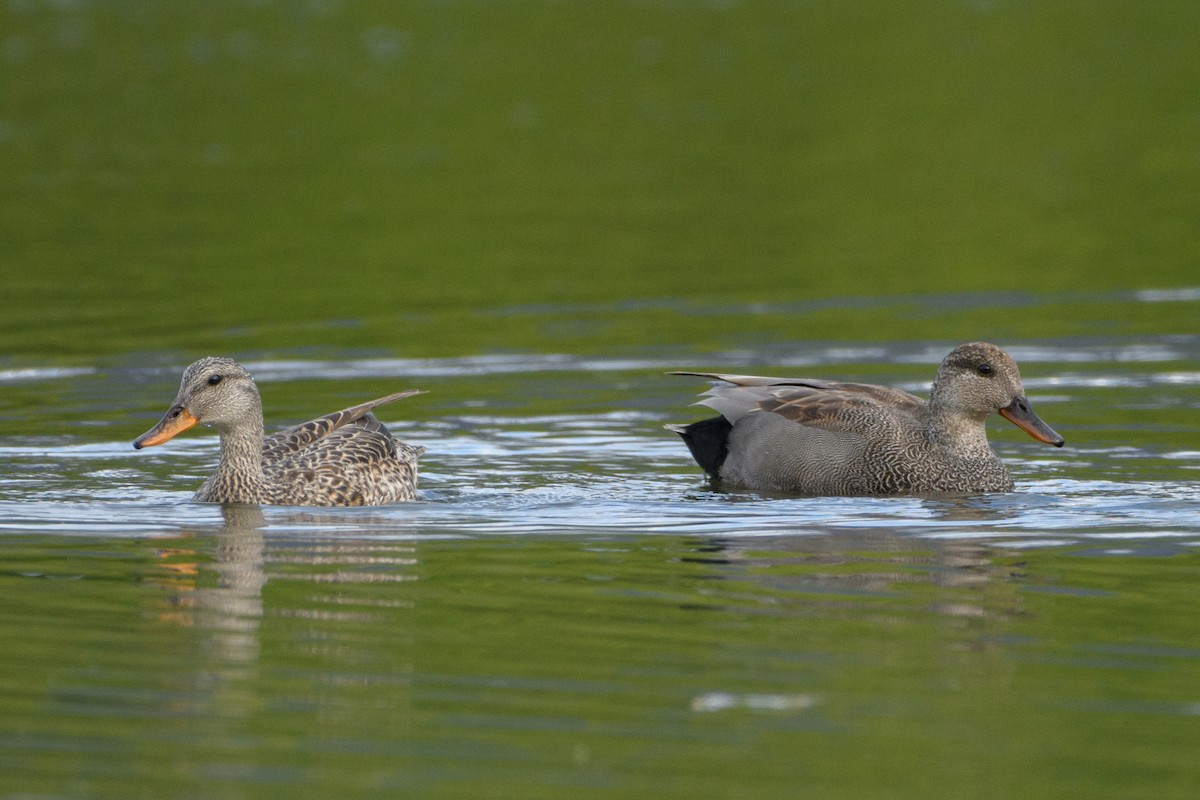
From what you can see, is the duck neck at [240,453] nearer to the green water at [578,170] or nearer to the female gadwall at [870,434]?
the female gadwall at [870,434]

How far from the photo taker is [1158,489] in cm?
1160

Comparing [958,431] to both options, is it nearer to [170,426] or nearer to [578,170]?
[170,426]

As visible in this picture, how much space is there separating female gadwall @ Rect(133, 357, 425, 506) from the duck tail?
1.91 metres

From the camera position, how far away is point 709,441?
43.1ft

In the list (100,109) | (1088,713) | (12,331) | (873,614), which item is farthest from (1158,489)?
(100,109)

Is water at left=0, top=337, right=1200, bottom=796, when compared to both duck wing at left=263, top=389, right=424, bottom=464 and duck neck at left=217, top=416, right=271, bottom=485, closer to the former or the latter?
duck neck at left=217, top=416, right=271, bottom=485

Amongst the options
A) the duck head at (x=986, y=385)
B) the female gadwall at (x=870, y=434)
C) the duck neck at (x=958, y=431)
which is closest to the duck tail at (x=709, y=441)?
the female gadwall at (x=870, y=434)

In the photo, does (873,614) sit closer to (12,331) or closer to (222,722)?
(222,722)

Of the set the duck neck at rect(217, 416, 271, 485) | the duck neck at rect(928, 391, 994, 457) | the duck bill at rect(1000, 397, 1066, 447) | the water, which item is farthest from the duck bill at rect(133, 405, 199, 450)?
the duck bill at rect(1000, 397, 1066, 447)

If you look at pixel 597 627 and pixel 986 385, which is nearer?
pixel 597 627

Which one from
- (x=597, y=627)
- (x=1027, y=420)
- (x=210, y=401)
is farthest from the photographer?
(x=1027, y=420)

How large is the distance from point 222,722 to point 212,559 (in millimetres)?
2988

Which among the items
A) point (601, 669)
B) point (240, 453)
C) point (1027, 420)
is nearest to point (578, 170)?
point (1027, 420)

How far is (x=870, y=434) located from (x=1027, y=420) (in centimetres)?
92
